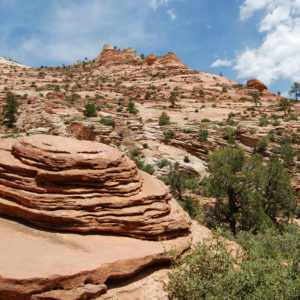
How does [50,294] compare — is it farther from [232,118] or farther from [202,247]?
[232,118]

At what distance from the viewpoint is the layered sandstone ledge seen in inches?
204

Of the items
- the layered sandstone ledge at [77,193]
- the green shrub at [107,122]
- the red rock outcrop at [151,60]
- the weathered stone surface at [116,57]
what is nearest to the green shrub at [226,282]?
the layered sandstone ledge at [77,193]

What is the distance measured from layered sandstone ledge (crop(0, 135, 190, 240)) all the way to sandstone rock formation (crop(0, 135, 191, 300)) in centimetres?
2

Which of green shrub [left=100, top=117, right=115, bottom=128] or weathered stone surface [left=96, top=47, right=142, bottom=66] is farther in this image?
weathered stone surface [left=96, top=47, right=142, bottom=66]

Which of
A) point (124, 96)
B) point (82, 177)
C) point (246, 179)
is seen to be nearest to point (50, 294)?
point (82, 177)

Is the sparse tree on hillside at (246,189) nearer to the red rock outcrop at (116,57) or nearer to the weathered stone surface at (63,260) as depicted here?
the weathered stone surface at (63,260)

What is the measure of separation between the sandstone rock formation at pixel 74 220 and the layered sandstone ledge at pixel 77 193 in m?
0.02

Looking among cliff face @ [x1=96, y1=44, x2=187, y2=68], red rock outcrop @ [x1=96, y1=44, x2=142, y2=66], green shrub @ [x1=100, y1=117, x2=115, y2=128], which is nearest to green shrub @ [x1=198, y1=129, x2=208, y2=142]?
green shrub @ [x1=100, y1=117, x2=115, y2=128]

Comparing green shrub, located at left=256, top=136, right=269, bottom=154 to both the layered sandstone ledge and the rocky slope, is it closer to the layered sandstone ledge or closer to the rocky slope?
the rocky slope

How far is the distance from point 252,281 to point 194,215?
8.75m

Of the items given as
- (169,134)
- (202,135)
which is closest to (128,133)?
(169,134)

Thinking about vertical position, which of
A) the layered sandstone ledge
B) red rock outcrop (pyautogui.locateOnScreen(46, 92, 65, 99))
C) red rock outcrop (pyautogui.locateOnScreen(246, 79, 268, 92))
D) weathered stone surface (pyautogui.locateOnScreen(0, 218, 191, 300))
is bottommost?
weathered stone surface (pyautogui.locateOnScreen(0, 218, 191, 300))

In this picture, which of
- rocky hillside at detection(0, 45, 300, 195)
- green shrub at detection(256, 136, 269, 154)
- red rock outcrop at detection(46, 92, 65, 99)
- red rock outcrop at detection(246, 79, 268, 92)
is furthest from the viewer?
red rock outcrop at detection(246, 79, 268, 92)

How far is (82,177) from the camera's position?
5738mm
